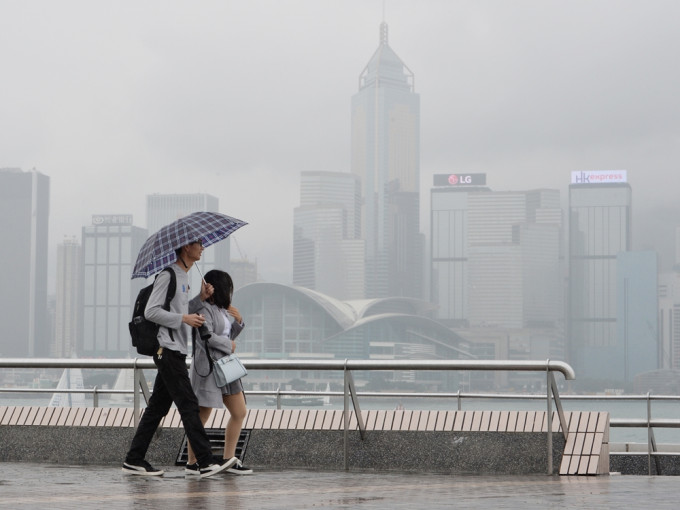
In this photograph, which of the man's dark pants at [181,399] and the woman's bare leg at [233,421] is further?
the woman's bare leg at [233,421]

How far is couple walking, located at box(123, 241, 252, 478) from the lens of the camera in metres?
6.68

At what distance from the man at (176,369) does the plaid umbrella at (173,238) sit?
9 cm

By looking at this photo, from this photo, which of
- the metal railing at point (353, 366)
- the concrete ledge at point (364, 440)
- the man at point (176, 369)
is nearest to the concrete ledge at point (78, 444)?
the concrete ledge at point (364, 440)

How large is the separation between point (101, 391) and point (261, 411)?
11.0ft

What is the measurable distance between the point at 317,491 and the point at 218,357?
4.83 ft

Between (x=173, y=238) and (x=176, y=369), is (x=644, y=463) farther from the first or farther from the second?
(x=173, y=238)

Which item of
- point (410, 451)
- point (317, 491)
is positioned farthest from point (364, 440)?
point (317, 491)

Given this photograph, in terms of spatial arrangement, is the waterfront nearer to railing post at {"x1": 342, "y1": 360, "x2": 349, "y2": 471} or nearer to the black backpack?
railing post at {"x1": 342, "y1": 360, "x2": 349, "y2": 471}

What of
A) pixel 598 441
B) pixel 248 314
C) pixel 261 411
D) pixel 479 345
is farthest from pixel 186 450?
pixel 479 345

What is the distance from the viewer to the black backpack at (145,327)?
6.72 metres

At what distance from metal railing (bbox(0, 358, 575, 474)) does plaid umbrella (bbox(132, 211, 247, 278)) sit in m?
1.14

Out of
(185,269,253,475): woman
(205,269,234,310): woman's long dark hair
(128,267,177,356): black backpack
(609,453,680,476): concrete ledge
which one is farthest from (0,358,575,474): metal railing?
(609,453,680,476): concrete ledge

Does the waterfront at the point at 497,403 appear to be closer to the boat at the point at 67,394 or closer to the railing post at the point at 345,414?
the boat at the point at 67,394

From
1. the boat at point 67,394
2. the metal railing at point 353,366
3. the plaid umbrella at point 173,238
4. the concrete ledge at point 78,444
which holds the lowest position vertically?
the boat at point 67,394
